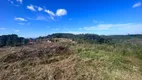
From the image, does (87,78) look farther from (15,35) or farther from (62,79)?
(15,35)

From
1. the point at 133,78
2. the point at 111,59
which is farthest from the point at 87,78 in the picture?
the point at 111,59

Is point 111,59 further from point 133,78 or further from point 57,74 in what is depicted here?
point 57,74

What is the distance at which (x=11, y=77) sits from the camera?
13.4 feet

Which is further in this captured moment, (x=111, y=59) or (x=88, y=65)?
(x=111, y=59)

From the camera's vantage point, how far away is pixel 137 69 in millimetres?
4684

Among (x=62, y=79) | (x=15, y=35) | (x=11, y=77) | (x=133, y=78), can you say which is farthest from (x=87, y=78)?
(x=15, y=35)

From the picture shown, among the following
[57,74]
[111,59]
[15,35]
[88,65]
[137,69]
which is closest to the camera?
[57,74]

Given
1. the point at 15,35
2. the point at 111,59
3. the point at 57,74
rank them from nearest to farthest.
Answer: the point at 57,74 < the point at 111,59 < the point at 15,35

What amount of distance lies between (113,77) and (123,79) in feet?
0.98

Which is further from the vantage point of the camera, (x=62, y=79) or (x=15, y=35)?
(x=15, y=35)

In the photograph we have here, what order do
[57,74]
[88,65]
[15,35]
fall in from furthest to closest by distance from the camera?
[15,35], [88,65], [57,74]

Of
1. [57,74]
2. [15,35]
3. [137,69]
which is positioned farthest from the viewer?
[15,35]

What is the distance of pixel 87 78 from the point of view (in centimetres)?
396

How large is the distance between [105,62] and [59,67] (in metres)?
1.93
